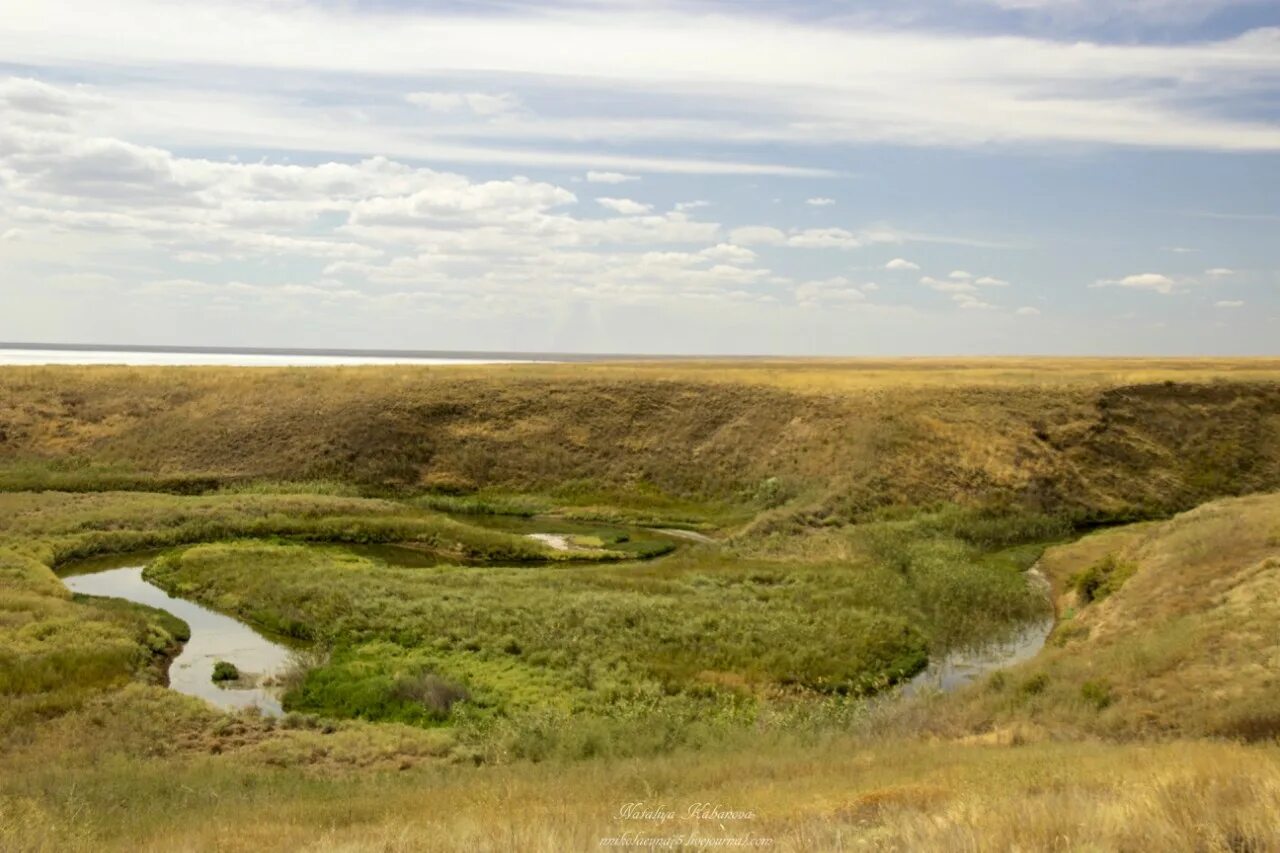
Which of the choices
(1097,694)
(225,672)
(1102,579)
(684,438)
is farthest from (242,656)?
(684,438)

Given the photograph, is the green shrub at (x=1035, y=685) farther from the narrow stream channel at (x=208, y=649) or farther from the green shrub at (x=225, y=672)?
the green shrub at (x=225, y=672)

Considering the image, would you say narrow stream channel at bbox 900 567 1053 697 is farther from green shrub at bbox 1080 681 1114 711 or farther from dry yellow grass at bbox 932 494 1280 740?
green shrub at bbox 1080 681 1114 711

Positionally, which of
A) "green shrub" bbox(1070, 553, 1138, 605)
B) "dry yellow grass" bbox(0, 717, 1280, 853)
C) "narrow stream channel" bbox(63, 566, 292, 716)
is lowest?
"narrow stream channel" bbox(63, 566, 292, 716)

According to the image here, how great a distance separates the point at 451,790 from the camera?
13688 mm

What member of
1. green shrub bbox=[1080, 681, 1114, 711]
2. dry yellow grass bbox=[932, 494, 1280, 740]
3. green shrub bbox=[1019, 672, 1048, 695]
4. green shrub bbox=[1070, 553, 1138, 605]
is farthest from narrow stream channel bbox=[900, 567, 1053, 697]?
green shrub bbox=[1080, 681, 1114, 711]

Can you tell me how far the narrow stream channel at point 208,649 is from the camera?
23.1 m

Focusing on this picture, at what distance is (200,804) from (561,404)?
52361 millimetres

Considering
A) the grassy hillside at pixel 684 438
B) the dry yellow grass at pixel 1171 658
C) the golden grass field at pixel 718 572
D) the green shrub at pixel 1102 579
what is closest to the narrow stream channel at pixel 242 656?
the golden grass field at pixel 718 572

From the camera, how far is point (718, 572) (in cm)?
3556

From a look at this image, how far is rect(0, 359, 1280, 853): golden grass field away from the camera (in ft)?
34.8

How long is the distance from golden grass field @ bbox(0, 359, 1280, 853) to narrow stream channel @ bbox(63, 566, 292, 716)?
1.23 meters

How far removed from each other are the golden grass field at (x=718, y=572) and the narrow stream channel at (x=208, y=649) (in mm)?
1230

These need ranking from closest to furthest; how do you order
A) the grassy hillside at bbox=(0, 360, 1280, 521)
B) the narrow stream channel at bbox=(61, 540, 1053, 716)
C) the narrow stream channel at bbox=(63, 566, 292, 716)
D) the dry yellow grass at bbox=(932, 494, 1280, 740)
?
the dry yellow grass at bbox=(932, 494, 1280, 740)
the narrow stream channel at bbox=(63, 566, 292, 716)
the narrow stream channel at bbox=(61, 540, 1053, 716)
the grassy hillside at bbox=(0, 360, 1280, 521)

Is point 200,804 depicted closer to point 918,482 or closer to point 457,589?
point 457,589
